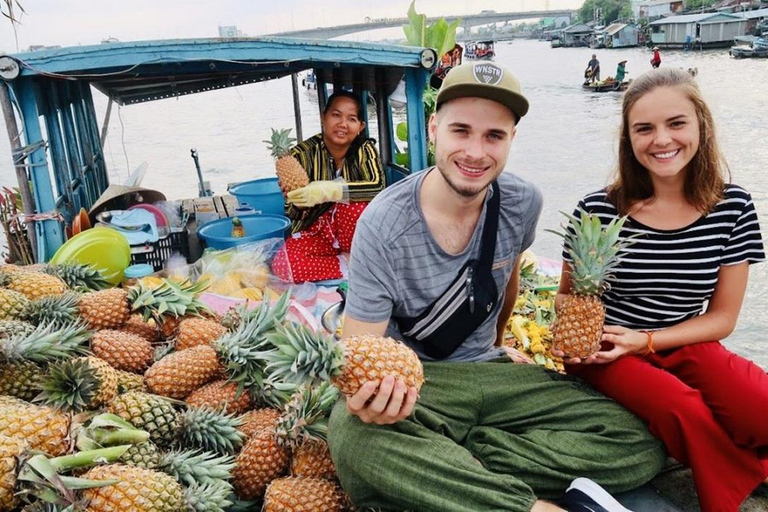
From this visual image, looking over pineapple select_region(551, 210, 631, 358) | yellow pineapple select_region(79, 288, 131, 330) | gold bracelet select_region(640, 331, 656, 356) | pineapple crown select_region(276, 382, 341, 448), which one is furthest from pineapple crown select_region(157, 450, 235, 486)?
gold bracelet select_region(640, 331, 656, 356)

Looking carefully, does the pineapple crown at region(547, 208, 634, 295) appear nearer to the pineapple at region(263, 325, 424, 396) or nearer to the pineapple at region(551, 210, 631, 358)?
the pineapple at region(551, 210, 631, 358)

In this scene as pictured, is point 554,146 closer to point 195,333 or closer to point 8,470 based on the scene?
point 195,333

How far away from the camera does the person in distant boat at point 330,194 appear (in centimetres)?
545

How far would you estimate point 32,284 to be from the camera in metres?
3.10

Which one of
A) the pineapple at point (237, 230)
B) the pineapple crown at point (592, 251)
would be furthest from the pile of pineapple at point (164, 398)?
the pineapple at point (237, 230)

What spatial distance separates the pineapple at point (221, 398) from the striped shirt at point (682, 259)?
1.81 meters

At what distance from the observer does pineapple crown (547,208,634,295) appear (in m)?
2.73

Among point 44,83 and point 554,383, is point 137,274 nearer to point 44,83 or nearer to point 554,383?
point 44,83

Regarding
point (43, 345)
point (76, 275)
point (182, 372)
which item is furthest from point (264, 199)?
point (43, 345)

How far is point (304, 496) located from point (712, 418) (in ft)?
6.20

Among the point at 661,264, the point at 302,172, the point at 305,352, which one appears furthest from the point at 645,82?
the point at 302,172

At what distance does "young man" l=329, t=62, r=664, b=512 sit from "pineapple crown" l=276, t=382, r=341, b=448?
14 centimetres

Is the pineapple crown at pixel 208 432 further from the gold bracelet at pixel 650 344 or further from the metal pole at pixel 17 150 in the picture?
the metal pole at pixel 17 150

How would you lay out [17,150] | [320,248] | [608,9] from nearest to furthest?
[17,150]
[320,248]
[608,9]
